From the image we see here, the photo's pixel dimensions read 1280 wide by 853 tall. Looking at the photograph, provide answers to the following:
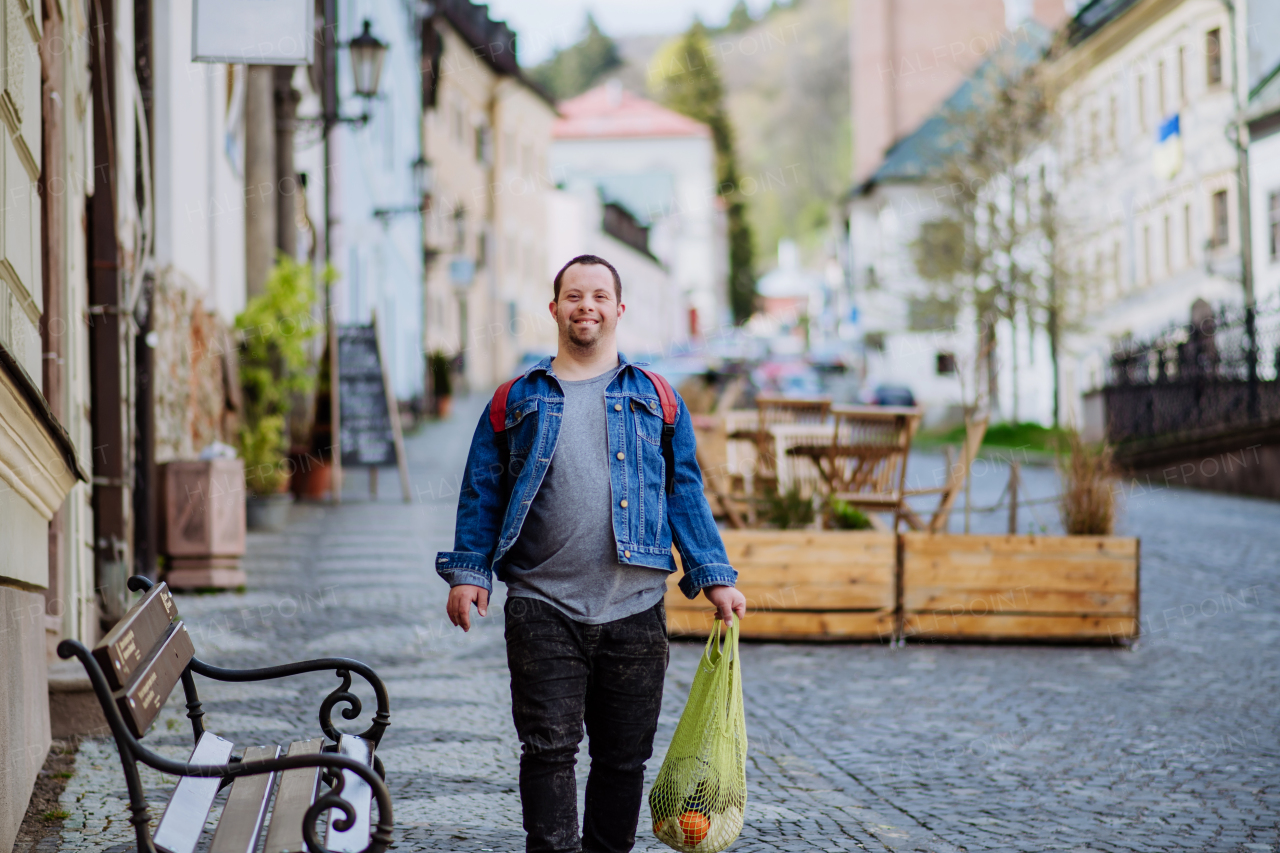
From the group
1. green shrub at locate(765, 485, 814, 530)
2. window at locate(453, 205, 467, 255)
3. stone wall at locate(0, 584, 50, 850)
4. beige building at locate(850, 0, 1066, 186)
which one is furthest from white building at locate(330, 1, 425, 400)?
beige building at locate(850, 0, 1066, 186)

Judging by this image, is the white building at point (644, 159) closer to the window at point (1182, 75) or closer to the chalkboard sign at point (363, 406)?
the window at point (1182, 75)

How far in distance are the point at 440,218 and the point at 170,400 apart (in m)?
26.2

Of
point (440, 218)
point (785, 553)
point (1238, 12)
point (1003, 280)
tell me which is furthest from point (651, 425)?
point (440, 218)

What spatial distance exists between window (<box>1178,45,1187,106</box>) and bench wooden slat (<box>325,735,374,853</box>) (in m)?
30.2

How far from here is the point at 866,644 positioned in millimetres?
8414

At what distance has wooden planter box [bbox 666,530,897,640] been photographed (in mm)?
8211

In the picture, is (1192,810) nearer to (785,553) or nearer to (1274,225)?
(785,553)

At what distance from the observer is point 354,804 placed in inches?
137

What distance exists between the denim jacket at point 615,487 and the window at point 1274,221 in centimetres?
2462

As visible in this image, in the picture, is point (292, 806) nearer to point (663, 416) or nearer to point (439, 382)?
point (663, 416)

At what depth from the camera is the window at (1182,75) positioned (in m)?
30.7

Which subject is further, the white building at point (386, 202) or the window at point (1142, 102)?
the window at point (1142, 102)

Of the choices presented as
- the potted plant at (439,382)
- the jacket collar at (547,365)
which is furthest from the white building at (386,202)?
the jacket collar at (547,365)

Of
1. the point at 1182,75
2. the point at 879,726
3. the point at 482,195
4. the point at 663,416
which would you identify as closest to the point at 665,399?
the point at 663,416
